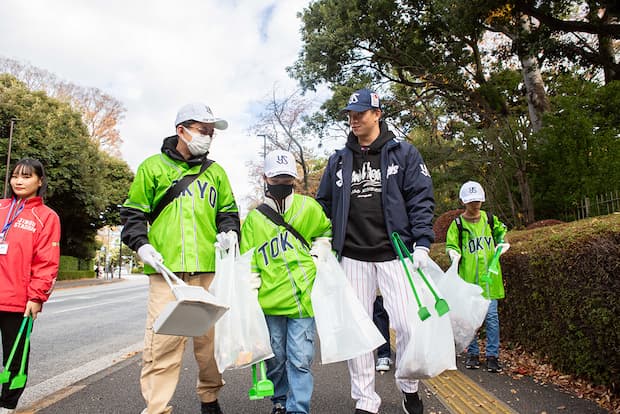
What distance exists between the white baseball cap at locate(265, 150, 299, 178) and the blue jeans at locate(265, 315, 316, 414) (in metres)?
0.94

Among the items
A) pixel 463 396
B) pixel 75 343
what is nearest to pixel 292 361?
pixel 463 396

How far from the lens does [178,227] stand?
316 cm

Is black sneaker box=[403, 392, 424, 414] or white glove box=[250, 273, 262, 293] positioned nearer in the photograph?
white glove box=[250, 273, 262, 293]

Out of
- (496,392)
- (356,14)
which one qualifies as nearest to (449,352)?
(496,392)

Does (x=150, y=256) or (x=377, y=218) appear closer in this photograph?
(x=150, y=256)

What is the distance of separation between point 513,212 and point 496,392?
984 cm

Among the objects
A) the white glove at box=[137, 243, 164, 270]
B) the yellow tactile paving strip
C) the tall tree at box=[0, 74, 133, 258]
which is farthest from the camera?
the tall tree at box=[0, 74, 133, 258]

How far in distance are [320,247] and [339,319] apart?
506mm

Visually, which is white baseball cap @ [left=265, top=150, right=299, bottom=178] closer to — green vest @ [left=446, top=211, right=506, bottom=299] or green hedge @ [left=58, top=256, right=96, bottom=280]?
green vest @ [left=446, top=211, right=506, bottom=299]

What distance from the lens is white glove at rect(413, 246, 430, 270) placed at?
126 inches

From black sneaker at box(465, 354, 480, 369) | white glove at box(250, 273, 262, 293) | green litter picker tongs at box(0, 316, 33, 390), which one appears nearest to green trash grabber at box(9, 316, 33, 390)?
green litter picker tongs at box(0, 316, 33, 390)

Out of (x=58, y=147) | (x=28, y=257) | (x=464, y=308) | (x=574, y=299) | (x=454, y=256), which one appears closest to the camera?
(x=28, y=257)

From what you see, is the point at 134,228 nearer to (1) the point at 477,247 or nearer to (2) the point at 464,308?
(2) the point at 464,308

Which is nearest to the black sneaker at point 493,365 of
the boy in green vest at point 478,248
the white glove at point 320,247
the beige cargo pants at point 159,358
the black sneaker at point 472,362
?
the boy in green vest at point 478,248
